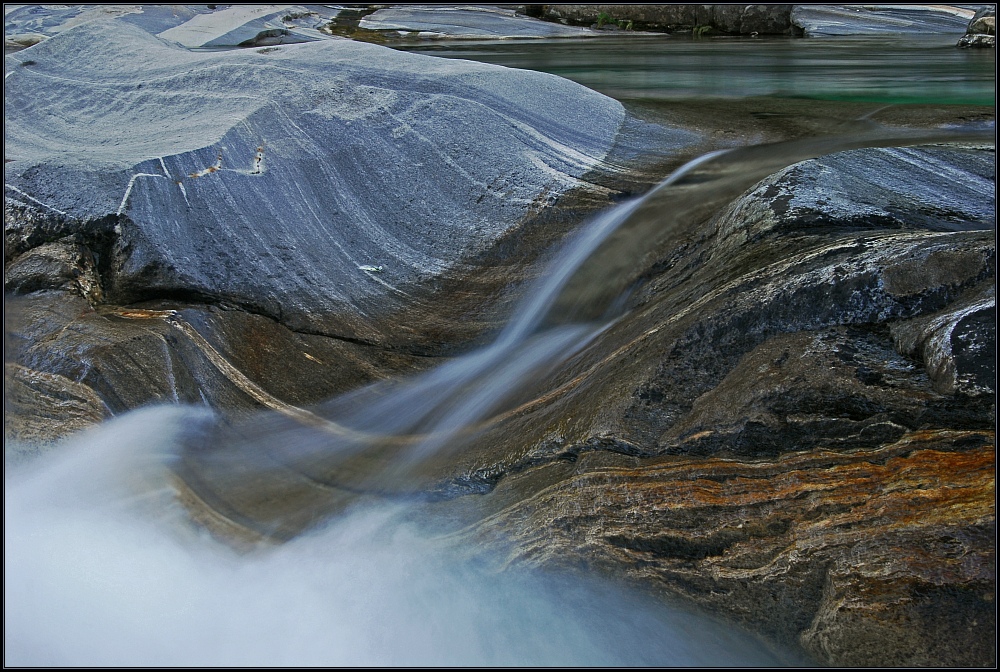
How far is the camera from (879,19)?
10844 millimetres

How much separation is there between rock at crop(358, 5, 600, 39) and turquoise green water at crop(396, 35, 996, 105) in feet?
2.04

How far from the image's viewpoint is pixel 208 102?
4.85 metres

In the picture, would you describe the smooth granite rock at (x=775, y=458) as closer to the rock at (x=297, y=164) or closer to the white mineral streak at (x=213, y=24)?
the rock at (x=297, y=164)

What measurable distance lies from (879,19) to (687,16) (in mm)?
2675

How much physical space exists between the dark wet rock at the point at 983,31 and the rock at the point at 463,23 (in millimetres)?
5030

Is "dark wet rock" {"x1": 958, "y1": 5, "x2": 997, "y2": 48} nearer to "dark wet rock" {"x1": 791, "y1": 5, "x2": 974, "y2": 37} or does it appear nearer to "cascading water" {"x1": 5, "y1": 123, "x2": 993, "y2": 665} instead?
"dark wet rock" {"x1": 791, "y1": 5, "x2": 974, "y2": 37}

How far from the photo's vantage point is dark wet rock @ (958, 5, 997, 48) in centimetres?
849

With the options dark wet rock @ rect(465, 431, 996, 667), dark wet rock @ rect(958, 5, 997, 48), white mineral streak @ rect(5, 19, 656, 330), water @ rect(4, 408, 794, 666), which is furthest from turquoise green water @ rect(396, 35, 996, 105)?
water @ rect(4, 408, 794, 666)

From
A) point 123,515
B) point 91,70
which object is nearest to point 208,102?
point 91,70

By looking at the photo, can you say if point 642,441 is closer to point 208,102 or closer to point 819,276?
point 819,276

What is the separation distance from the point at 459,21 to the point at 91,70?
750 cm

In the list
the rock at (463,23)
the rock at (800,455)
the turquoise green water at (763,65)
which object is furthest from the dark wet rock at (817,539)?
the rock at (463,23)

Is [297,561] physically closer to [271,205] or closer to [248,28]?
[271,205]

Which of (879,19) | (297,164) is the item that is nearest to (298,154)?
(297,164)
